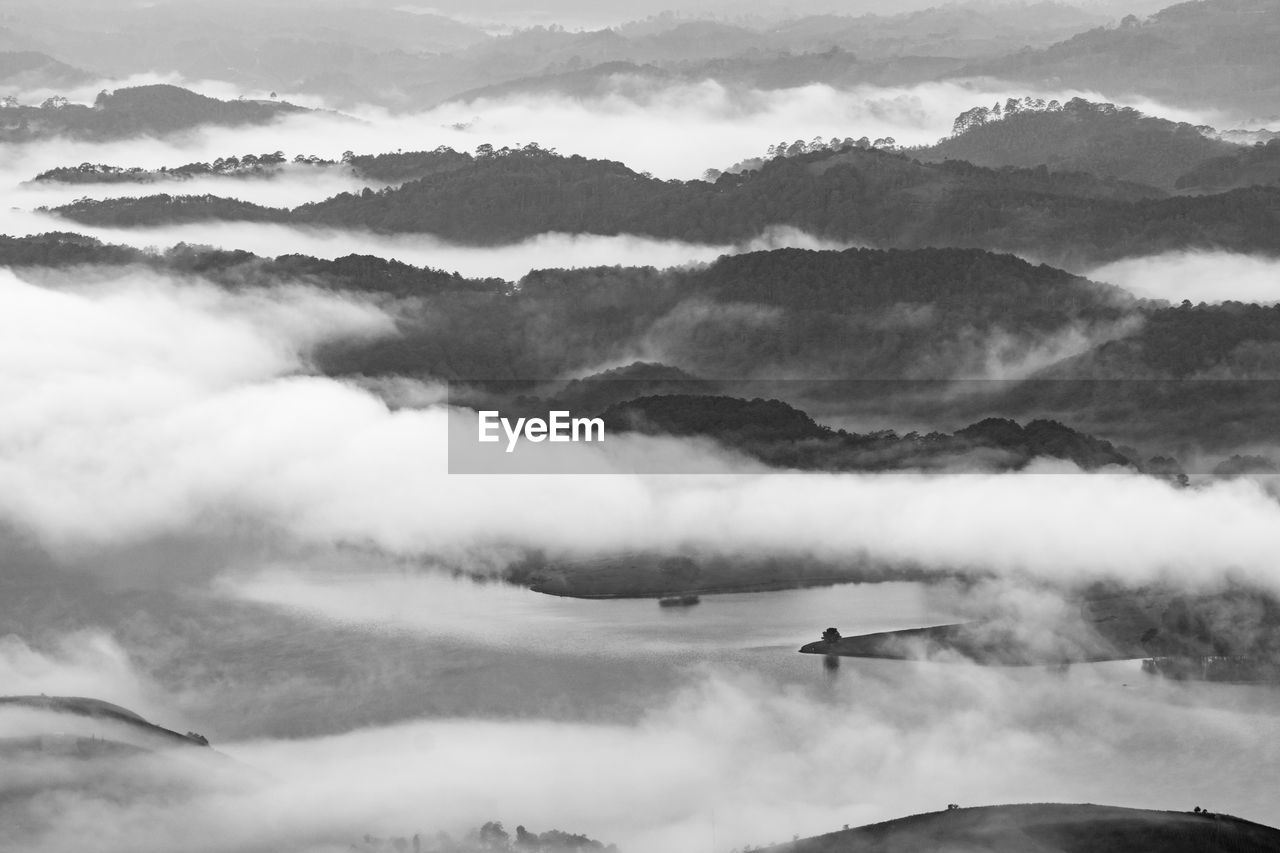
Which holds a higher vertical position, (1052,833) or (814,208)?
(814,208)

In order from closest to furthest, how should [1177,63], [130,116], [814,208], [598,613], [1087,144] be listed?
[598,613], [814,208], [1087,144], [130,116], [1177,63]

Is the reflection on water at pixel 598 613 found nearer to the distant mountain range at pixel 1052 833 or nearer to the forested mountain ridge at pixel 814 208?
the distant mountain range at pixel 1052 833

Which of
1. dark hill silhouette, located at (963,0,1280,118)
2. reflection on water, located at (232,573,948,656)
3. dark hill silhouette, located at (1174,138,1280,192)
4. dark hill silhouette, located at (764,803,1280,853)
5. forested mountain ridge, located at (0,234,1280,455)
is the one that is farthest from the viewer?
dark hill silhouette, located at (963,0,1280,118)

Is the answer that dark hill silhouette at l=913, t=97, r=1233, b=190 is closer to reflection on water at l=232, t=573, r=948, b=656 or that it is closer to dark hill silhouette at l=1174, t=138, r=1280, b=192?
dark hill silhouette at l=1174, t=138, r=1280, b=192

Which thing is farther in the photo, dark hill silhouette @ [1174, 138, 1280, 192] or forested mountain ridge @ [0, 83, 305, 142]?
forested mountain ridge @ [0, 83, 305, 142]

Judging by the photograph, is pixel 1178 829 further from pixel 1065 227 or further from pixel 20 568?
pixel 1065 227

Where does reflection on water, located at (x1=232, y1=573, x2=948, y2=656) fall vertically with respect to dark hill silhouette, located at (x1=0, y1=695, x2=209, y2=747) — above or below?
above

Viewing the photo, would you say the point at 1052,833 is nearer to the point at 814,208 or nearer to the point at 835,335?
the point at 835,335

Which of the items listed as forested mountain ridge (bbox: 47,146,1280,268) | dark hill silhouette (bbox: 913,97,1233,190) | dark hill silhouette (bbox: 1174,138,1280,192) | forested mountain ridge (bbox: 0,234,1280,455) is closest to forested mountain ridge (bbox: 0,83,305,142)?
forested mountain ridge (bbox: 47,146,1280,268)

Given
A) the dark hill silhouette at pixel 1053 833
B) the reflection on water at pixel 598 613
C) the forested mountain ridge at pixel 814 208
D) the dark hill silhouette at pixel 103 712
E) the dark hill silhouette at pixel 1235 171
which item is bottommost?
the dark hill silhouette at pixel 1053 833

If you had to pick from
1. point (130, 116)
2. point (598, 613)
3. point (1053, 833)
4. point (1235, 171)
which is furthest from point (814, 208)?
point (1053, 833)

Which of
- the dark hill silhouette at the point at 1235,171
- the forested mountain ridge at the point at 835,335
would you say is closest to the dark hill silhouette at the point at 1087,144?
the dark hill silhouette at the point at 1235,171

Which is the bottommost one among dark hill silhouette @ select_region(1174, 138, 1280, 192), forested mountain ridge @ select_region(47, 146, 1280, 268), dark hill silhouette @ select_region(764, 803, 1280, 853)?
dark hill silhouette @ select_region(764, 803, 1280, 853)

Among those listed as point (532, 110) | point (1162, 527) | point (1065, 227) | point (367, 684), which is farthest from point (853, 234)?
point (532, 110)
